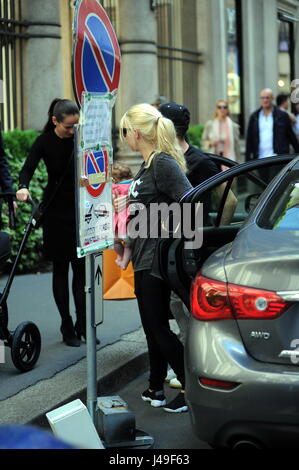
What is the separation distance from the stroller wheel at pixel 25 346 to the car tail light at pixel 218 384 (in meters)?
2.25

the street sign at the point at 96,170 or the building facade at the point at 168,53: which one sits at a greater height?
the building facade at the point at 168,53

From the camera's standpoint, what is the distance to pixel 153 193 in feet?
17.3

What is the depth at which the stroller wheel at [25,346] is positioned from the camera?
5.83 metres

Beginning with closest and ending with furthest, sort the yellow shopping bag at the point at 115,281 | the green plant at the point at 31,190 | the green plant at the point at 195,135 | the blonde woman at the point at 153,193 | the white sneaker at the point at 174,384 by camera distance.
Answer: the blonde woman at the point at 153,193 < the white sneaker at the point at 174,384 < the yellow shopping bag at the point at 115,281 < the green plant at the point at 31,190 < the green plant at the point at 195,135

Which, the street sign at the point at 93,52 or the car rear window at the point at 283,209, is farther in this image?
the street sign at the point at 93,52

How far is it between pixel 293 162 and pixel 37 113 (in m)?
7.04

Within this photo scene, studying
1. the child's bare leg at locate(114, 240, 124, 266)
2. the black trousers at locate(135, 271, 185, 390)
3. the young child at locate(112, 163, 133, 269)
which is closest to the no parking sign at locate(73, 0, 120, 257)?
the black trousers at locate(135, 271, 185, 390)

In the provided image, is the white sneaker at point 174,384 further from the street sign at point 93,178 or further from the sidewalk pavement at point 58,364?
the street sign at point 93,178

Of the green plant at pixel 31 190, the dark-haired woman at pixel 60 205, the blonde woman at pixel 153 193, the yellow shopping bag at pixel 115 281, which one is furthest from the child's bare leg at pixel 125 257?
the green plant at pixel 31 190

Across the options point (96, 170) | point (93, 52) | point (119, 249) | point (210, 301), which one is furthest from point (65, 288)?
point (210, 301)

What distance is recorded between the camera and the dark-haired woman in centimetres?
664

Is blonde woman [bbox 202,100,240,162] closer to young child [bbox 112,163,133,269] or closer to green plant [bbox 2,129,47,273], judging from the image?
green plant [bbox 2,129,47,273]

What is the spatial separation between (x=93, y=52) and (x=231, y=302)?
5.56ft

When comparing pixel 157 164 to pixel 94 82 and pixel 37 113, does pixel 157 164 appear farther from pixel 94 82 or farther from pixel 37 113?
pixel 37 113
